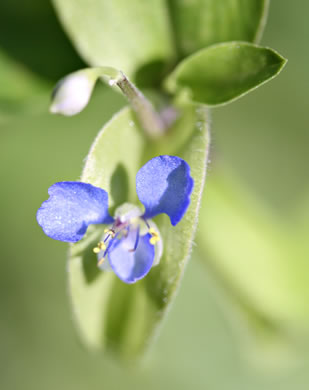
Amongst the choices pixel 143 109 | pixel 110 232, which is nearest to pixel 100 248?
pixel 110 232

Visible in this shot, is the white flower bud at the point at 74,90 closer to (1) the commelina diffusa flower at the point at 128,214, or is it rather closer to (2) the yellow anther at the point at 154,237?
(1) the commelina diffusa flower at the point at 128,214

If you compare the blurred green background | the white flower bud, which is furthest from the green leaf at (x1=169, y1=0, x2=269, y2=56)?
the blurred green background

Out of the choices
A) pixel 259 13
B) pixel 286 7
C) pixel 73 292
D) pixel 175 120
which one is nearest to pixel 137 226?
pixel 73 292

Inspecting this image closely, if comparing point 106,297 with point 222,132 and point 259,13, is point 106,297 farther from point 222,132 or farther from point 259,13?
point 222,132

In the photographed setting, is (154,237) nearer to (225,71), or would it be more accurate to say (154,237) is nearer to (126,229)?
(126,229)

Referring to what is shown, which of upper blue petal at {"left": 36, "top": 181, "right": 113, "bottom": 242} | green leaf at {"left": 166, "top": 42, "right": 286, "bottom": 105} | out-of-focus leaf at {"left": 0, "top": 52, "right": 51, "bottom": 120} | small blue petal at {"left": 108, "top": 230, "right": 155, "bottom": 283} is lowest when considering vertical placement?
small blue petal at {"left": 108, "top": 230, "right": 155, "bottom": 283}

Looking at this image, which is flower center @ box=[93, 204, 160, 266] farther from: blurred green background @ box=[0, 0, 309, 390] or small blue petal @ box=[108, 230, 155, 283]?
blurred green background @ box=[0, 0, 309, 390]
